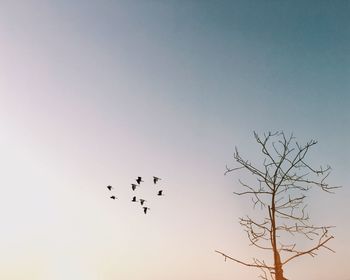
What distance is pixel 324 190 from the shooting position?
6.00m

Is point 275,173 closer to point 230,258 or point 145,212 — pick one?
point 230,258

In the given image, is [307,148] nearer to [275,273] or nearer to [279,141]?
[279,141]

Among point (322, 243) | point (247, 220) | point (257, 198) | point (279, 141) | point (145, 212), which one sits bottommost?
point (322, 243)

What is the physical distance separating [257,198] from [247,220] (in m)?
0.47

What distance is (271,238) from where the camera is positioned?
547 cm

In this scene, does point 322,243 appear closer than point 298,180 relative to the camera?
Yes

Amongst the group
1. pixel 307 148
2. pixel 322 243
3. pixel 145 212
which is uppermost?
pixel 145 212

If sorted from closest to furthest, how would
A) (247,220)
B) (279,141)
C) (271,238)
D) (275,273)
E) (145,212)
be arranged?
(275,273)
(271,238)
(247,220)
(279,141)
(145,212)

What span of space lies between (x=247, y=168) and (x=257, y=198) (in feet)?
1.76

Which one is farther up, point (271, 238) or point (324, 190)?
point (324, 190)

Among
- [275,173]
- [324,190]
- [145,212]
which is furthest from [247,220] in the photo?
[145,212]

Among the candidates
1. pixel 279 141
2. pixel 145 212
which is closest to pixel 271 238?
pixel 279 141

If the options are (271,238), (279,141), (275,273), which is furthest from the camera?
(279,141)

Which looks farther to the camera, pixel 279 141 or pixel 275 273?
pixel 279 141
